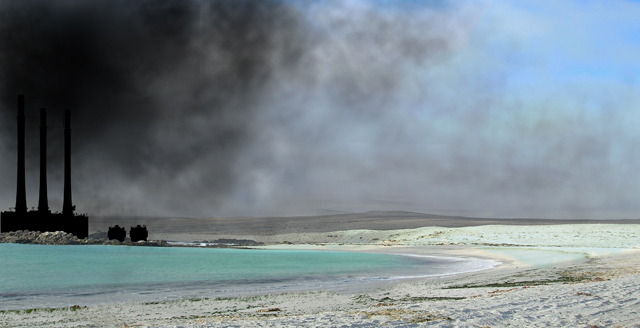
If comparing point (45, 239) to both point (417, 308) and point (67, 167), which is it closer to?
point (67, 167)

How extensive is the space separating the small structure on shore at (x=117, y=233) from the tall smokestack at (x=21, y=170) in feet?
30.7

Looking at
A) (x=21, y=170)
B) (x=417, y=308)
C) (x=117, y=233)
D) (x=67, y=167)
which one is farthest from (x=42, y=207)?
(x=417, y=308)

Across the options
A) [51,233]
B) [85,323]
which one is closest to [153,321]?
[85,323]

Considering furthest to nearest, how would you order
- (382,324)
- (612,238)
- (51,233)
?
(51,233)
(612,238)
(382,324)

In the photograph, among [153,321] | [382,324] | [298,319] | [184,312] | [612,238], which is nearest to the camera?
[382,324]

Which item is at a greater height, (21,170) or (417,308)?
(21,170)

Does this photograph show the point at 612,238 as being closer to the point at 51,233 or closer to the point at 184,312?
the point at 184,312

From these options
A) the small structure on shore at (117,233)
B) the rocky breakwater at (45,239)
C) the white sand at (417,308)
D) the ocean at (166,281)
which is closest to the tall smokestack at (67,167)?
the rocky breakwater at (45,239)

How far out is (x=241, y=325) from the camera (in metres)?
8.84

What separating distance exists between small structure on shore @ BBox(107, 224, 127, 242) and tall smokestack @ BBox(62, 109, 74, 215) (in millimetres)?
4997

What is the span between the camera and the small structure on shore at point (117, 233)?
6097 cm

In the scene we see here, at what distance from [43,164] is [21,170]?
2.25 meters

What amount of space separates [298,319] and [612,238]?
1564 inches

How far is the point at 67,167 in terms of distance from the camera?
5878 cm
